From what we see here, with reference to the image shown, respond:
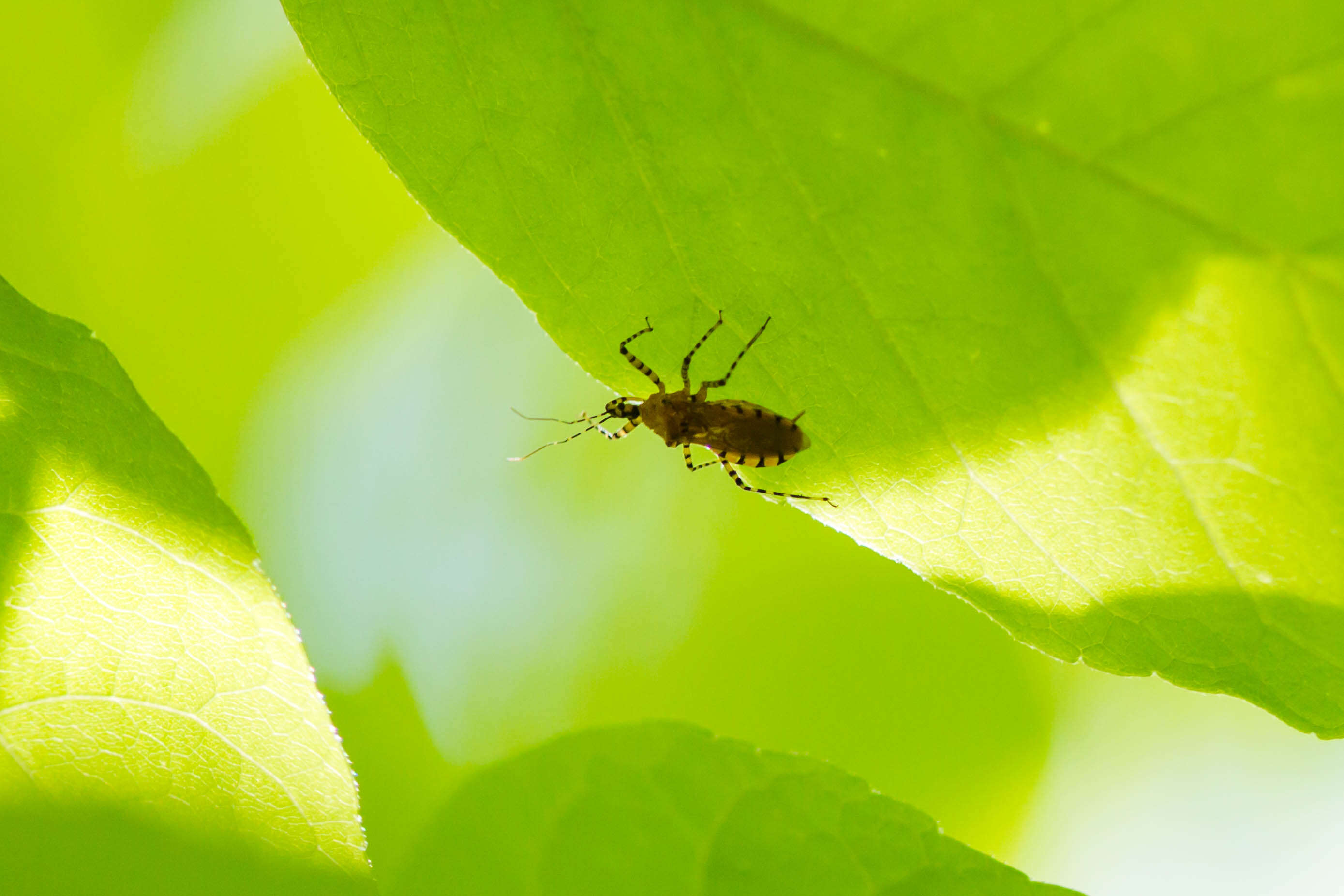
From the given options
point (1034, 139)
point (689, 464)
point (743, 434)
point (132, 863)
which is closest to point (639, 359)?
point (1034, 139)

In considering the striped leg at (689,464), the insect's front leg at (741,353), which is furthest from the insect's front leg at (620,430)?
the insect's front leg at (741,353)

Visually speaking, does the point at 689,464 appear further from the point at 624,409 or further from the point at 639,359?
the point at 639,359

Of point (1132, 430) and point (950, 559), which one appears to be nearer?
point (1132, 430)

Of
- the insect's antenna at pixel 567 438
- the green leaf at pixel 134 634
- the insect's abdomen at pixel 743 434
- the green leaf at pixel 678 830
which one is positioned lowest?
the green leaf at pixel 678 830

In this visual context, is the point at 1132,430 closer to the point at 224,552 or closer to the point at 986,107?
the point at 986,107

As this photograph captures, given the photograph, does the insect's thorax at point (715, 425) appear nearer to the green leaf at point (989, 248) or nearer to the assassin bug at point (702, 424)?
the assassin bug at point (702, 424)

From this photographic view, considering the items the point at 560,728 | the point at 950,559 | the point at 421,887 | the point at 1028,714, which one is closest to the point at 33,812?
the point at 421,887
